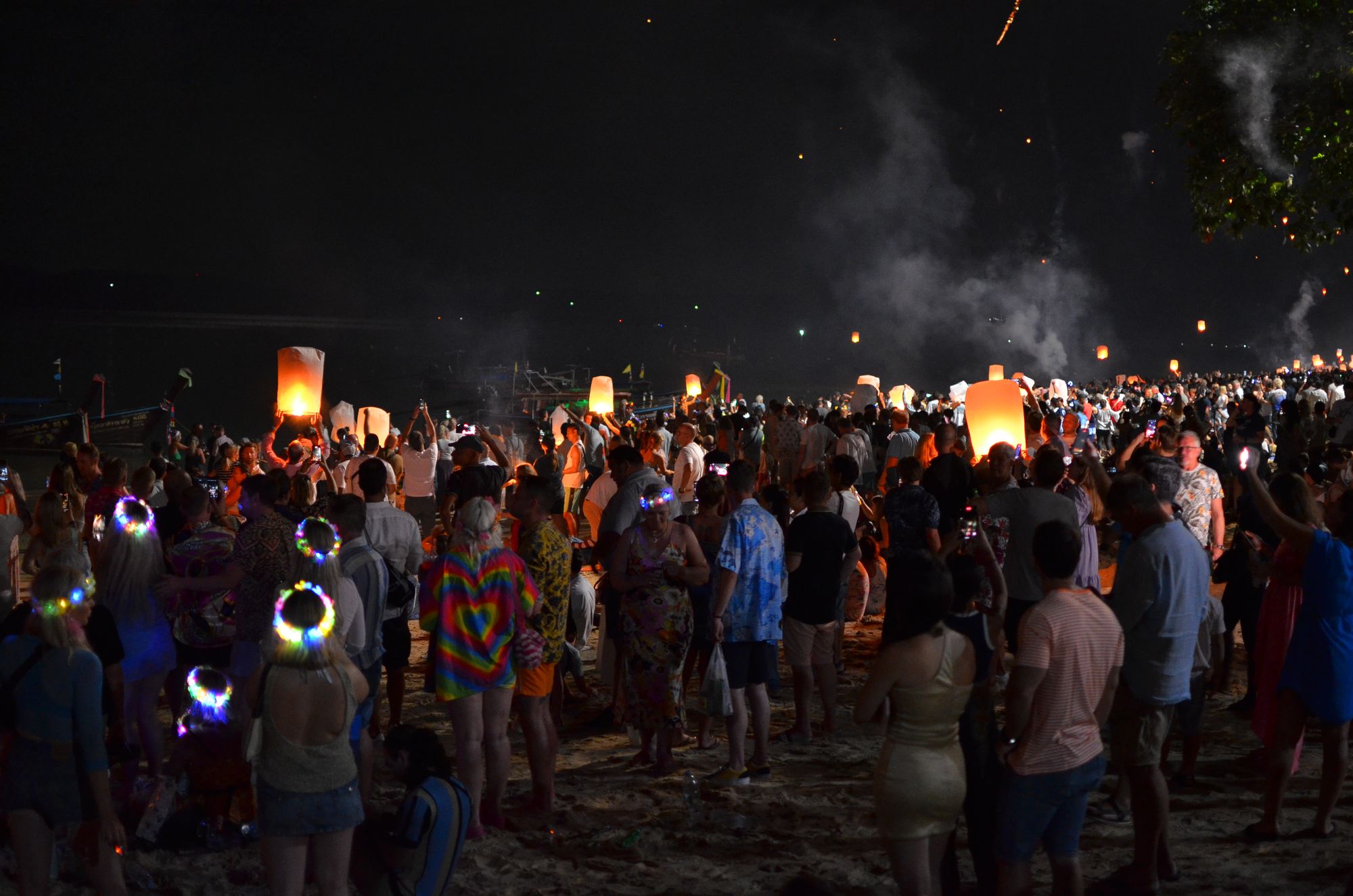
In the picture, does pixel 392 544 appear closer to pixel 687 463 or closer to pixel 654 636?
pixel 654 636

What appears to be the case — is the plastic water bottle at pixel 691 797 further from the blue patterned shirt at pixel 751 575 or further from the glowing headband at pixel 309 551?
the glowing headband at pixel 309 551

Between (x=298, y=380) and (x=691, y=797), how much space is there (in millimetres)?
6982

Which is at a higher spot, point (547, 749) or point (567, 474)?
point (567, 474)

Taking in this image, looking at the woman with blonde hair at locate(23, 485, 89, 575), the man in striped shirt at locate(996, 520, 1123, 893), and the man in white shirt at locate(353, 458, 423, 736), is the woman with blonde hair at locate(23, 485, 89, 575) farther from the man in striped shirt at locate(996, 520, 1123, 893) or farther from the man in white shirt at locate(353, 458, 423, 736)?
the man in striped shirt at locate(996, 520, 1123, 893)

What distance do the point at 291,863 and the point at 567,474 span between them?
882cm

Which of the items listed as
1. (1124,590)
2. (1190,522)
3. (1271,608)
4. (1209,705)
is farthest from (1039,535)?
(1209,705)

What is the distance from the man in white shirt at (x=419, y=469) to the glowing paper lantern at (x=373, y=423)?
2.50 m

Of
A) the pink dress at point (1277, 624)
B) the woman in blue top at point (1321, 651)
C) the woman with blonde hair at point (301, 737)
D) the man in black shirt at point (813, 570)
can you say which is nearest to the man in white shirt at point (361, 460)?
the man in black shirt at point (813, 570)

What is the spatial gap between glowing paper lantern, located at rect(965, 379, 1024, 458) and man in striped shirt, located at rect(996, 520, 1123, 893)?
5244 millimetres

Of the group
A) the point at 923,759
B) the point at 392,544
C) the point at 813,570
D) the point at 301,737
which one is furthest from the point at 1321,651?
the point at 392,544

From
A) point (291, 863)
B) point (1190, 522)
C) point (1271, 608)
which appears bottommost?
point (291, 863)

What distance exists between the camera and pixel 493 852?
5004 millimetres

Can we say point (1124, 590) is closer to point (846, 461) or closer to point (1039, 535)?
point (1039, 535)

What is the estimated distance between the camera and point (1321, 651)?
4602 millimetres
